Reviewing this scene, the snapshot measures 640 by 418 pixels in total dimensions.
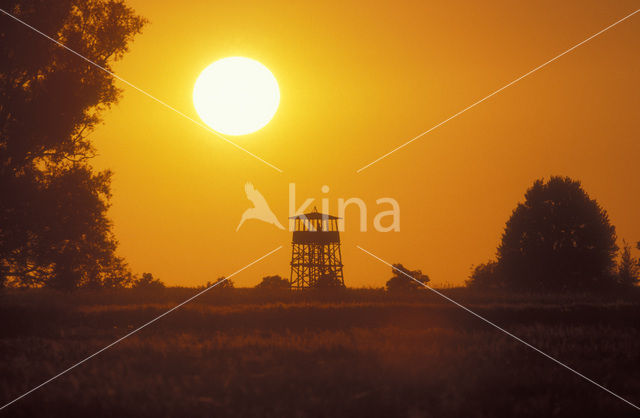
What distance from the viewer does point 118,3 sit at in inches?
966

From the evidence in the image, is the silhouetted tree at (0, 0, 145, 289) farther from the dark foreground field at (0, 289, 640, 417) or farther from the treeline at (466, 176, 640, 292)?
the treeline at (466, 176, 640, 292)

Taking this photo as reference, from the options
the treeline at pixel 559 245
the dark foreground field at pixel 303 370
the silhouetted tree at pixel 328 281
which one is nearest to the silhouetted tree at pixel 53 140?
the dark foreground field at pixel 303 370

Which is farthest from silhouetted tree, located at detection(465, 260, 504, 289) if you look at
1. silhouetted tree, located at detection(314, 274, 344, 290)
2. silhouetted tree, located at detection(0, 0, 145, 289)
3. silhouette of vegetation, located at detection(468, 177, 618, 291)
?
silhouetted tree, located at detection(0, 0, 145, 289)

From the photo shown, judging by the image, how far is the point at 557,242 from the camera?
47125 millimetres

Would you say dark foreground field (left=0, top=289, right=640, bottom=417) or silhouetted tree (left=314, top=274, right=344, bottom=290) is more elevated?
silhouetted tree (left=314, top=274, right=344, bottom=290)

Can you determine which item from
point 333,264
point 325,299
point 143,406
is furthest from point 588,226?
point 143,406

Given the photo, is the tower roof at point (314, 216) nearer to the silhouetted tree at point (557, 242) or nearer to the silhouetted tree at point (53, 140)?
the silhouetted tree at point (557, 242)

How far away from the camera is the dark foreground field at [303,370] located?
9.87m

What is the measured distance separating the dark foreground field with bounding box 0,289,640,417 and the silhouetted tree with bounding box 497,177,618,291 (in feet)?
92.5

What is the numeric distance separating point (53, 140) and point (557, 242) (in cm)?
3780

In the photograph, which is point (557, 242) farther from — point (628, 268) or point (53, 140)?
point (53, 140)

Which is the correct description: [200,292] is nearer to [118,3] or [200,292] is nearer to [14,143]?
[14,143]

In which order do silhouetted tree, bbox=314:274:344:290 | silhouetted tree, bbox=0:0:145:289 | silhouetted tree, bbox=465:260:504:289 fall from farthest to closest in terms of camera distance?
silhouetted tree, bbox=465:260:504:289
silhouetted tree, bbox=314:274:344:290
silhouetted tree, bbox=0:0:145:289

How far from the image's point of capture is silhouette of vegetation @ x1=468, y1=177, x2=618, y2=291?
4591cm
